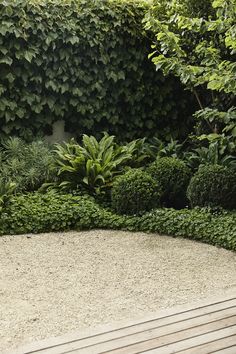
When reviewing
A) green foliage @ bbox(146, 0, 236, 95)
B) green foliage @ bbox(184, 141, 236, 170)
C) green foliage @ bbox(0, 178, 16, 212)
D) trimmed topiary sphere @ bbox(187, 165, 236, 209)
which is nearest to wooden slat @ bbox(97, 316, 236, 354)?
trimmed topiary sphere @ bbox(187, 165, 236, 209)

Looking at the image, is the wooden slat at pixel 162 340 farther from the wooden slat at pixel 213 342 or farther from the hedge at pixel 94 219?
the hedge at pixel 94 219

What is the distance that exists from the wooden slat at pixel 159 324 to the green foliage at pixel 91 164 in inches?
119

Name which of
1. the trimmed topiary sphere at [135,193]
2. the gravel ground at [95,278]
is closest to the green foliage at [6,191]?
the gravel ground at [95,278]

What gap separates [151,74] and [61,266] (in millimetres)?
4332

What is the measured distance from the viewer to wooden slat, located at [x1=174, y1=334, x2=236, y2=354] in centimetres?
276

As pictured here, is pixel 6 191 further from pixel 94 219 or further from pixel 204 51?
pixel 204 51

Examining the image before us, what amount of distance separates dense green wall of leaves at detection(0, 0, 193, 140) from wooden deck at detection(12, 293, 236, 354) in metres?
4.49

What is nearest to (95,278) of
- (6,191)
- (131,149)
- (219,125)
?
(6,191)

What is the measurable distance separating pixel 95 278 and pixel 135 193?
69.2 inches

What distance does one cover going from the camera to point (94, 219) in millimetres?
5645

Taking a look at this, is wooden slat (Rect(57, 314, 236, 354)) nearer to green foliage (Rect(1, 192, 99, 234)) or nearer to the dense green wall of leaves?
green foliage (Rect(1, 192, 99, 234))

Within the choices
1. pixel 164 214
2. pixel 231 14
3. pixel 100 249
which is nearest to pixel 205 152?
pixel 164 214

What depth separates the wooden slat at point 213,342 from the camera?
9.05ft

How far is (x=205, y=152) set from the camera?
6.68m
